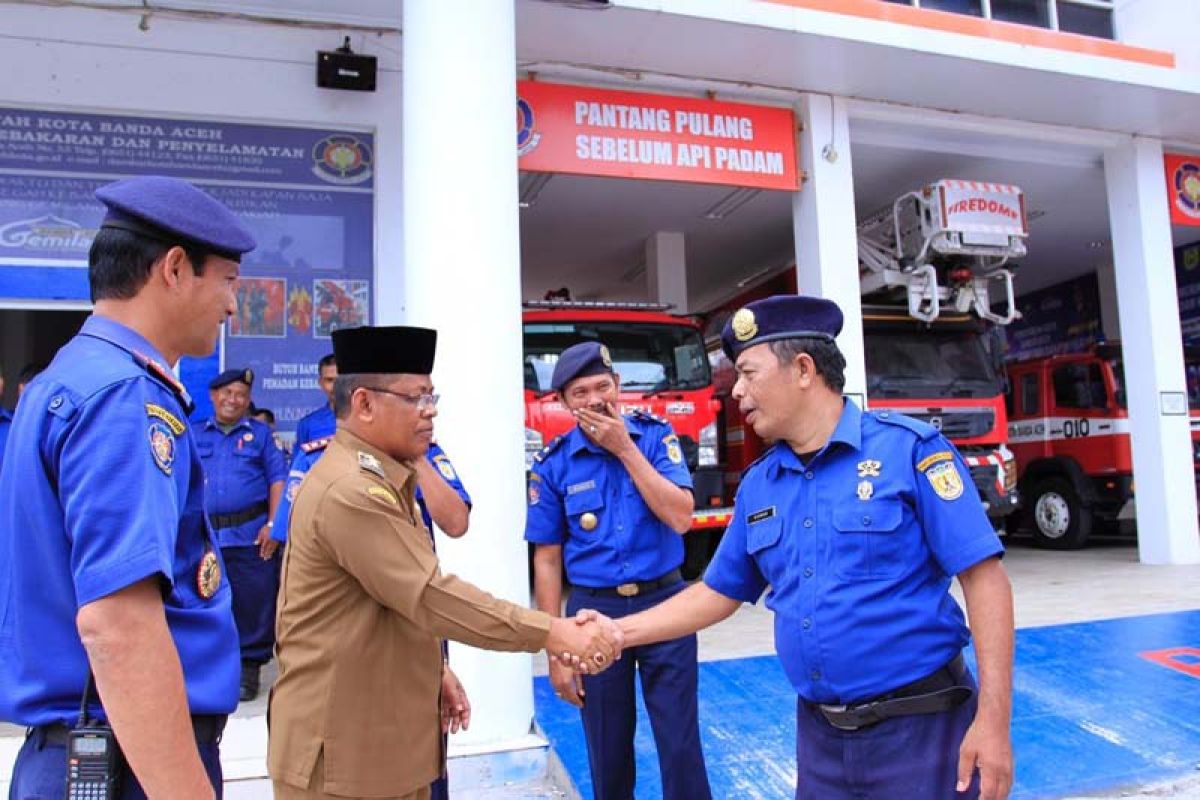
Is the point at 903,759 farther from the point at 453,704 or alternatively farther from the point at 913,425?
the point at 453,704

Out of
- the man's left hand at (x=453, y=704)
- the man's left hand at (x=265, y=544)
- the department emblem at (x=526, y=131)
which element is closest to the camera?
the man's left hand at (x=453, y=704)

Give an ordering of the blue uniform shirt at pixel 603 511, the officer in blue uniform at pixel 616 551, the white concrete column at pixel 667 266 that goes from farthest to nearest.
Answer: the white concrete column at pixel 667 266
the blue uniform shirt at pixel 603 511
the officer in blue uniform at pixel 616 551

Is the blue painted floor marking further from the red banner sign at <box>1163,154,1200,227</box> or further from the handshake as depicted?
the red banner sign at <box>1163,154,1200,227</box>

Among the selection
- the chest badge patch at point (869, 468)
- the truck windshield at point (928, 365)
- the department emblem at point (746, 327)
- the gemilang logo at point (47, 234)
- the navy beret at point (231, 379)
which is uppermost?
the gemilang logo at point (47, 234)

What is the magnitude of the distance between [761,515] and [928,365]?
22.1 ft

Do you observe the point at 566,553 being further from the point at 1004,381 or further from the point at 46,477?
the point at 1004,381

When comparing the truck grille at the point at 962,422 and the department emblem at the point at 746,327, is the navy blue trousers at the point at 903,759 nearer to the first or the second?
the department emblem at the point at 746,327

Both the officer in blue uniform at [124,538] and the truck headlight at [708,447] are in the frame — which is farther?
the truck headlight at [708,447]

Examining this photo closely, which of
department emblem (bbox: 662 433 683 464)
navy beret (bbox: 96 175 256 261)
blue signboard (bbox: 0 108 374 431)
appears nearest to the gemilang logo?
blue signboard (bbox: 0 108 374 431)

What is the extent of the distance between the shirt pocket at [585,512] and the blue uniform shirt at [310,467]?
38cm

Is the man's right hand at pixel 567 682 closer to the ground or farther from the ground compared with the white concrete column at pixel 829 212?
closer to the ground

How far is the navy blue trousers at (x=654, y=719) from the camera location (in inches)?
102

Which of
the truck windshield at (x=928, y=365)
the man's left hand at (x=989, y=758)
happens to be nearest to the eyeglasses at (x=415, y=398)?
the man's left hand at (x=989, y=758)

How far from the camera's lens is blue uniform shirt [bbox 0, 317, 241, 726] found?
1.16m
